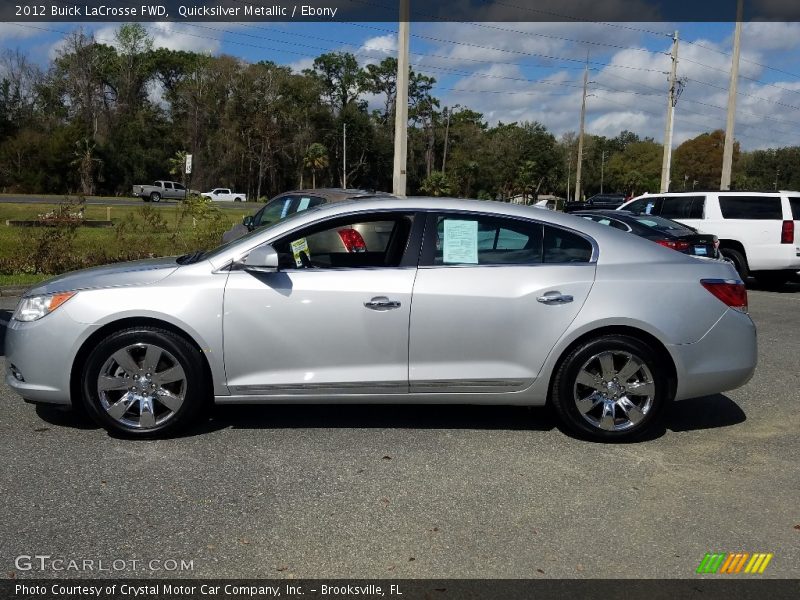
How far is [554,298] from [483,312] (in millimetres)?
479

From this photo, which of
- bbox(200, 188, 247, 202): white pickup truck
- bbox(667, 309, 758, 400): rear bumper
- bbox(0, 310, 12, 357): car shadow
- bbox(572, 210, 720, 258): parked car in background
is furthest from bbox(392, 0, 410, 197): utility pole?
bbox(200, 188, 247, 202): white pickup truck

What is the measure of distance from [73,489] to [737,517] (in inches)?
139

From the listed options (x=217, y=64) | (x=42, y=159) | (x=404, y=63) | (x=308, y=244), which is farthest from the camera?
(x=217, y=64)

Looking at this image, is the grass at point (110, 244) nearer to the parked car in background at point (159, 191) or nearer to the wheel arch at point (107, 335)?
the wheel arch at point (107, 335)

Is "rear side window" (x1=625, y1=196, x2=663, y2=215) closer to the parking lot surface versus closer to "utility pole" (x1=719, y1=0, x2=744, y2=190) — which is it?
the parking lot surface

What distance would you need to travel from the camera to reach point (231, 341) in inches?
189

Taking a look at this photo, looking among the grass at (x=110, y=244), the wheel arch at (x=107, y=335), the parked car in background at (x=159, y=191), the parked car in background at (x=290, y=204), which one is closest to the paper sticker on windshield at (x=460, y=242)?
the wheel arch at (x=107, y=335)

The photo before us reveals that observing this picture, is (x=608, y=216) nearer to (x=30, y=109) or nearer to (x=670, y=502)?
(x=670, y=502)

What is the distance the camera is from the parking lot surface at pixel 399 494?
348cm

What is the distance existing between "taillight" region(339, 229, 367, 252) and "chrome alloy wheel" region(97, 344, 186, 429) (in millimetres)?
1429

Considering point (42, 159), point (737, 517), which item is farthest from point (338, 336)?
point (42, 159)

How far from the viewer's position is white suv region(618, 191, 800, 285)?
45.3ft

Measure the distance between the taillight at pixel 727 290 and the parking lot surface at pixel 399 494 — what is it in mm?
953

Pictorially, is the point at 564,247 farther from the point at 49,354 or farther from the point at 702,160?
the point at 702,160
